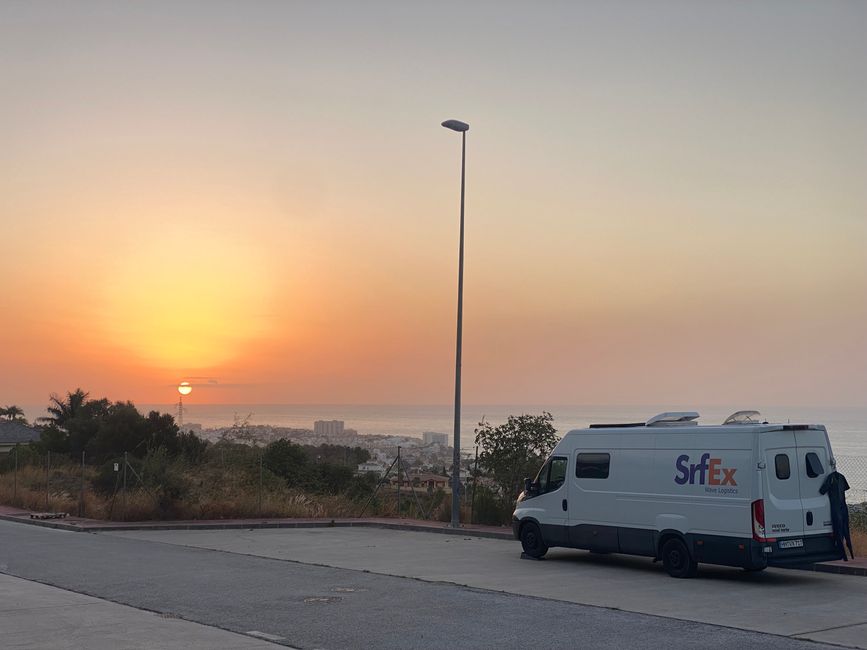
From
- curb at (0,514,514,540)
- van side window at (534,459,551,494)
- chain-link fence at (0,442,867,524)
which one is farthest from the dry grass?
van side window at (534,459,551,494)

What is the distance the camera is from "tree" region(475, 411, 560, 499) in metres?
25.3

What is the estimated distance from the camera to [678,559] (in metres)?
15.7

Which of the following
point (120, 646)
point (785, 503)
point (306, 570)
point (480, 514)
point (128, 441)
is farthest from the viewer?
point (128, 441)

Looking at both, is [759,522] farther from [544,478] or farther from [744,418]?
[544,478]

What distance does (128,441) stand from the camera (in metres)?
51.0

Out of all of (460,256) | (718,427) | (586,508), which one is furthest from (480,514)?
(718,427)

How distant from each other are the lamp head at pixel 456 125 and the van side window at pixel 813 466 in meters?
13.5

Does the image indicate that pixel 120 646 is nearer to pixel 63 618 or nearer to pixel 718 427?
pixel 63 618

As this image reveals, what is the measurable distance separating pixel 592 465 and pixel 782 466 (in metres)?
3.64

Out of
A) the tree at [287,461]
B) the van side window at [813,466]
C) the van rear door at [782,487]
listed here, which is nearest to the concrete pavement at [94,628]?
the van rear door at [782,487]

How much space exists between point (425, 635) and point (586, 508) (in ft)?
24.3

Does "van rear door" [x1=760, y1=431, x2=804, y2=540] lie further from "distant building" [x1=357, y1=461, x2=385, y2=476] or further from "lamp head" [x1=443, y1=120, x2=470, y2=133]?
"distant building" [x1=357, y1=461, x2=385, y2=476]

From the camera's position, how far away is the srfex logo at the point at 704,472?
15062mm

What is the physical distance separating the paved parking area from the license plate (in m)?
0.59
